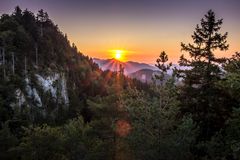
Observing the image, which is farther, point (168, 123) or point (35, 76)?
point (35, 76)

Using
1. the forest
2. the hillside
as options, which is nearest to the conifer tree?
the forest

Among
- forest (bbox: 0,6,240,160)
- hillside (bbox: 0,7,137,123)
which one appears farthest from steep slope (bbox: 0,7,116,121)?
forest (bbox: 0,6,240,160)

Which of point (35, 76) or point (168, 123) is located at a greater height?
point (35, 76)

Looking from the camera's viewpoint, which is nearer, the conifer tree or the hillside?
the conifer tree

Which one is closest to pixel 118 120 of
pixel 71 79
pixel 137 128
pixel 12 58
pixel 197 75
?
pixel 197 75

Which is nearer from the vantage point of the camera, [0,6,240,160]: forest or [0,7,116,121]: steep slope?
[0,6,240,160]: forest

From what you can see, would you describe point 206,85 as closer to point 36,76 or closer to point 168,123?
point 168,123

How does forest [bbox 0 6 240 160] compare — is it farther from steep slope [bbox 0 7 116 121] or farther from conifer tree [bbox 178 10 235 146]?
steep slope [bbox 0 7 116 121]

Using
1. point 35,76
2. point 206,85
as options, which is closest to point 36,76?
Answer: point 35,76

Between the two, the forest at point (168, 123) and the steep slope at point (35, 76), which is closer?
the forest at point (168, 123)

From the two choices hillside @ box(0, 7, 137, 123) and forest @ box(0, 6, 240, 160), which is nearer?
forest @ box(0, 6, 240, 160)

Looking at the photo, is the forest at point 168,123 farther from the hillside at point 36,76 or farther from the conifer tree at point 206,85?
the hillside at point 36,76

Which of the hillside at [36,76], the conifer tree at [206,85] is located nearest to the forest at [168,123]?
the conifer tree at [206,85]

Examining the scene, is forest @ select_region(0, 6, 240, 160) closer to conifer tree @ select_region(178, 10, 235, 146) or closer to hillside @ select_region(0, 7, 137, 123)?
conifer tree @ select_region(178, 10, 235, 146)
